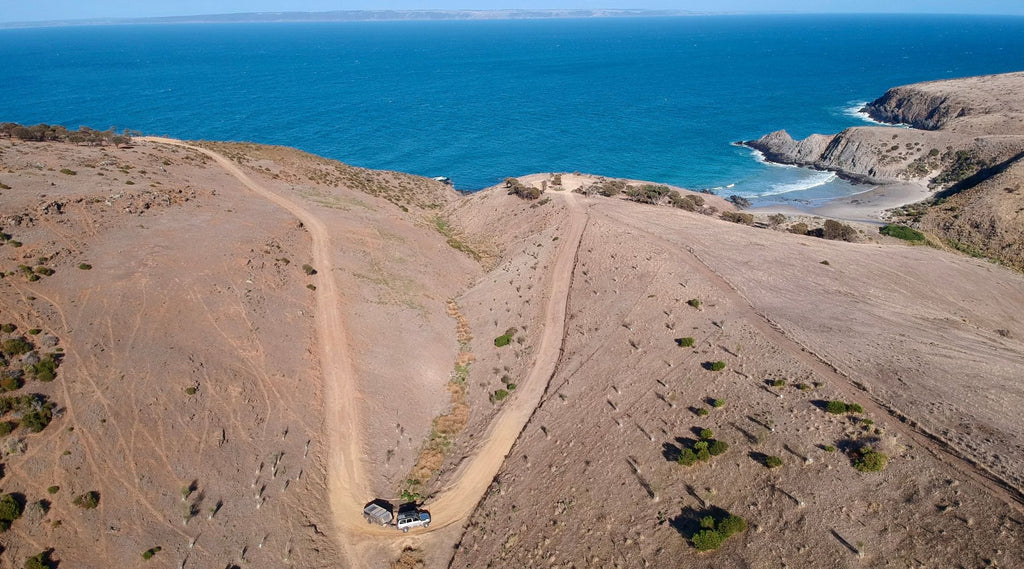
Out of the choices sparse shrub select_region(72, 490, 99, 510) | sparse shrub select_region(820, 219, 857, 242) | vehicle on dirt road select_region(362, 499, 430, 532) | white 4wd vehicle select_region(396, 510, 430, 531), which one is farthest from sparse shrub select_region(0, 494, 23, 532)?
sparse shrub select_region(820, 219, 857, 242)

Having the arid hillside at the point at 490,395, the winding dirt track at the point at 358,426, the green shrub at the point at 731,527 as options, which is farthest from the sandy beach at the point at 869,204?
the green shrub at the point at 731,527

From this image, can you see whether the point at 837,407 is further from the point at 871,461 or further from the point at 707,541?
the point at 707,541

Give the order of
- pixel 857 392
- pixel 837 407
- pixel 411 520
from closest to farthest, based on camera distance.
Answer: pixel 411 520
pixel 837 407
pixel 857 392

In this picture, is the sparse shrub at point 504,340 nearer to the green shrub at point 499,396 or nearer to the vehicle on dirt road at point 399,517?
the green shrub at point 499,396

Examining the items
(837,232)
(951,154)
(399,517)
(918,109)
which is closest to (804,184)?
(951,154)

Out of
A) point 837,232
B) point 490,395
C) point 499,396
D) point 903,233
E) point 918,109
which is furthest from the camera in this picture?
point 918,109

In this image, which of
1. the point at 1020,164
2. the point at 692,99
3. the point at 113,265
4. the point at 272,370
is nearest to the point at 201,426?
the point at 272,370
